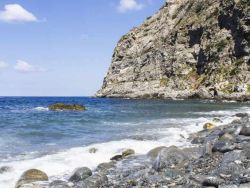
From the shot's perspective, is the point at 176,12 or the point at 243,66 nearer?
the point at 243,66

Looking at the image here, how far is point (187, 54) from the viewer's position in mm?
141500

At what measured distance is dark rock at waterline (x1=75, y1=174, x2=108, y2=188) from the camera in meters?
16.9

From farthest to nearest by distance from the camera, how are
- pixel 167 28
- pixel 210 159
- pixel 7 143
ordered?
pixel 167 28 < pixel 7 143 < pixel 210 159

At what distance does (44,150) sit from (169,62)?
122109 millimetres

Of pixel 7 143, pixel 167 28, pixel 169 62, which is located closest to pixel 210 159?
pixel 7 143

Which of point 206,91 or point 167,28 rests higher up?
point 167,28

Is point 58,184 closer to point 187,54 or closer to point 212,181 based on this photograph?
point 212,181

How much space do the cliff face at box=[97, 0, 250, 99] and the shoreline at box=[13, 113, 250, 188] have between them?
277 feet

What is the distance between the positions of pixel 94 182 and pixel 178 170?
11.8 feet

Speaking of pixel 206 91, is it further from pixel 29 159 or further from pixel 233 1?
pixel 29 159

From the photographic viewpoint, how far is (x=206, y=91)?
117500 millimetres

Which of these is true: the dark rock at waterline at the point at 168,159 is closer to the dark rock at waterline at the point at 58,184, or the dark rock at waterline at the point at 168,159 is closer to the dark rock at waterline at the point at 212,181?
the dark rock at waterline at the point at 58,184

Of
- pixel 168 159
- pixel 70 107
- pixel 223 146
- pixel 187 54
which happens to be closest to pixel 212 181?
pixel 168 159

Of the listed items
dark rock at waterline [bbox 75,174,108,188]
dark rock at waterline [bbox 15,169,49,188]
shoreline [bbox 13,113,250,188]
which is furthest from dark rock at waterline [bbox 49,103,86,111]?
dark rock at waterline [bbox 75,174,108,188]
